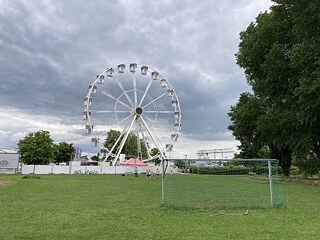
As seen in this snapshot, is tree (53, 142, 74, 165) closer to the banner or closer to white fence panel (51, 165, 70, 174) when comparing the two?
white fence panel (51, 165, 70, 174)

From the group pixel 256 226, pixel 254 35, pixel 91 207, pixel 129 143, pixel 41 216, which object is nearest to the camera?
pixel 256 226

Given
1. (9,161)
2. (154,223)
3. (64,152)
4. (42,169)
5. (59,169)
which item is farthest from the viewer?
(64,152)

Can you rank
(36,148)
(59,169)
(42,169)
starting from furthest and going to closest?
(36,148)
(59,169)
(42,169)

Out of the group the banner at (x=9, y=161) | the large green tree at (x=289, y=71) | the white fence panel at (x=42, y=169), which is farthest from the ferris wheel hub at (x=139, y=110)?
the large green tree at (x=289, y=71)

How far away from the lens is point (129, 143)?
104 meters

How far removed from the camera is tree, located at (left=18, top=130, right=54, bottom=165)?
219 ft

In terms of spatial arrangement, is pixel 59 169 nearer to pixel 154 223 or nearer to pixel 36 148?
pixel 36 148

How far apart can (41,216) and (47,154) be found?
60.8 m

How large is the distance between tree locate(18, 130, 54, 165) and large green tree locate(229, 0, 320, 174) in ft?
154

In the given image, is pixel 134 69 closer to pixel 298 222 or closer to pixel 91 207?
pixel 91 207

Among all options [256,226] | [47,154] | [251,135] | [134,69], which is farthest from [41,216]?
[47,154]

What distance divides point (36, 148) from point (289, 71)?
5297 cm

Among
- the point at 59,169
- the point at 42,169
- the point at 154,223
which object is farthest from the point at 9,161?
the point at 154,223

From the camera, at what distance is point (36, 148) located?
219ft
